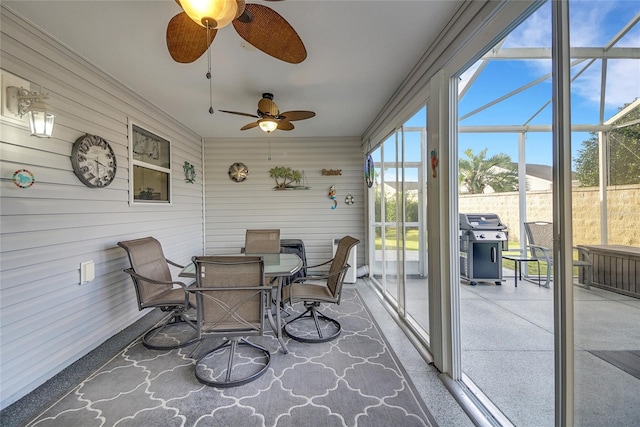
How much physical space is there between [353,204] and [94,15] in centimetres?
433

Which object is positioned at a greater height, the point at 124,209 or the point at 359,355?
the point at 124,209

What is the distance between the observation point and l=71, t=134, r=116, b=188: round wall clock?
2.43 meters

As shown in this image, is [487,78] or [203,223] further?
[203,223]

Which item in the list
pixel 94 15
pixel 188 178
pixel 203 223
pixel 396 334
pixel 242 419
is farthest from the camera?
pixel 203 223

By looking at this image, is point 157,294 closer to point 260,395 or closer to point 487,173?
point 260,395

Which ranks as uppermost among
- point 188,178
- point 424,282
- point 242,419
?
point 188,178

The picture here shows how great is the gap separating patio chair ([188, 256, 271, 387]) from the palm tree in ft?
7.27

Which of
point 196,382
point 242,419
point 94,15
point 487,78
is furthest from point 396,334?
point 94,15

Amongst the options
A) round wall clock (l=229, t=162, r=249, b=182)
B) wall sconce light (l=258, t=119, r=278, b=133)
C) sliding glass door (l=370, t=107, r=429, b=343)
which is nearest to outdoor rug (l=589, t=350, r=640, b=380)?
sliding glass door (l=370, t=107, r=429, b=343)

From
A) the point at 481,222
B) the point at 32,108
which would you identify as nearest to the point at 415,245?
the point at 481,222

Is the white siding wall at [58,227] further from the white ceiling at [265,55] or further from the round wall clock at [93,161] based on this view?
the white ceiling at [265,55]

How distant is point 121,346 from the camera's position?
2670 millimetres

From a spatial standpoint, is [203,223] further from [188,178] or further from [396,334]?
[396,334]

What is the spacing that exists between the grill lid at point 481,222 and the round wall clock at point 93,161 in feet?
15.1
